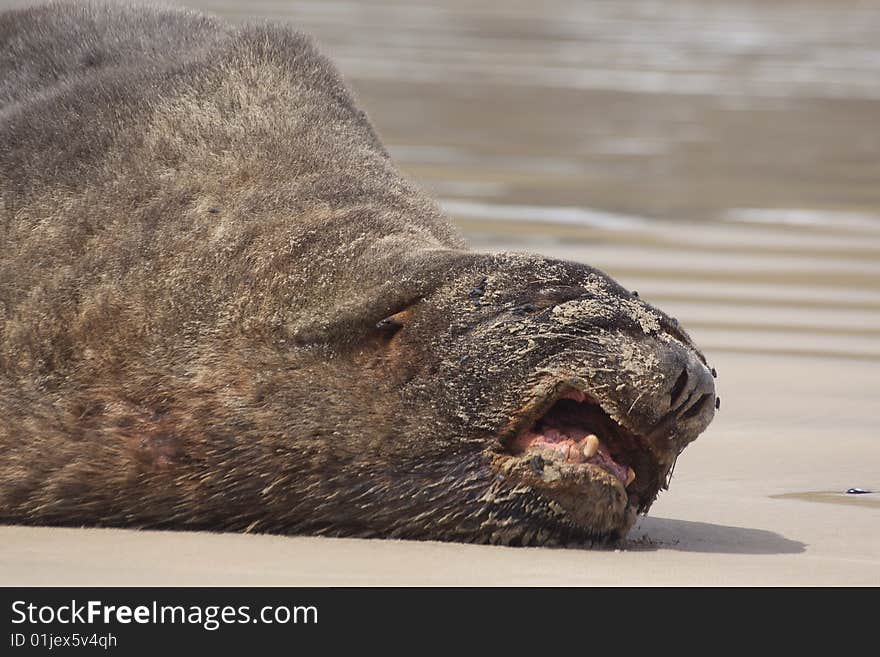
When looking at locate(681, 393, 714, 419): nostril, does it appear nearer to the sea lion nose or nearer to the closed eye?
the sea lion nose

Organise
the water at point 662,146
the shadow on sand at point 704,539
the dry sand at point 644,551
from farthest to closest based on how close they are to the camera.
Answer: the water at point 662,146 < the shadow on sand at point 704,539 < the dry sand at point 644,551

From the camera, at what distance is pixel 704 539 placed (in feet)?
15.3

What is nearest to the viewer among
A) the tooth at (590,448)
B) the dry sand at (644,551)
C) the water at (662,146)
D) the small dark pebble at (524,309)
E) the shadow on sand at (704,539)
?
the dry sand at (644,551)

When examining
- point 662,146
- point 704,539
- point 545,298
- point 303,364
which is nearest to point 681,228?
point 662,146

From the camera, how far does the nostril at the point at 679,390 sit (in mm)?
4258

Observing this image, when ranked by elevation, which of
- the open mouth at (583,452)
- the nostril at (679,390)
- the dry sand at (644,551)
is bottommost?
the dry sand at (644,551)

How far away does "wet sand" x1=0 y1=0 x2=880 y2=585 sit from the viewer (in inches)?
167

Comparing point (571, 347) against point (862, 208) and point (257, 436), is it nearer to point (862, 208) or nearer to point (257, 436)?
point (257, 436)

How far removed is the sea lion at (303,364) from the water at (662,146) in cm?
325

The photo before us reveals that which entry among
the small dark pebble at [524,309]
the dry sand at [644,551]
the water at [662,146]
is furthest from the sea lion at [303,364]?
the water at [662,146]

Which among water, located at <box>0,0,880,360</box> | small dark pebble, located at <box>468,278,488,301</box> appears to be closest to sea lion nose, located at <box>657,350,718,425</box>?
small dark pebble, located at <box>468,278,488,301</box>

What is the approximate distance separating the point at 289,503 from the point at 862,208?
785 centimetres

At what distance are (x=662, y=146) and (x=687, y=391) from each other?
33.2 ft

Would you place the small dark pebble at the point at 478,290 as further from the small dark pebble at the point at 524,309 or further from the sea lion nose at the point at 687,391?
the sea lion nose at the point at 687,391
